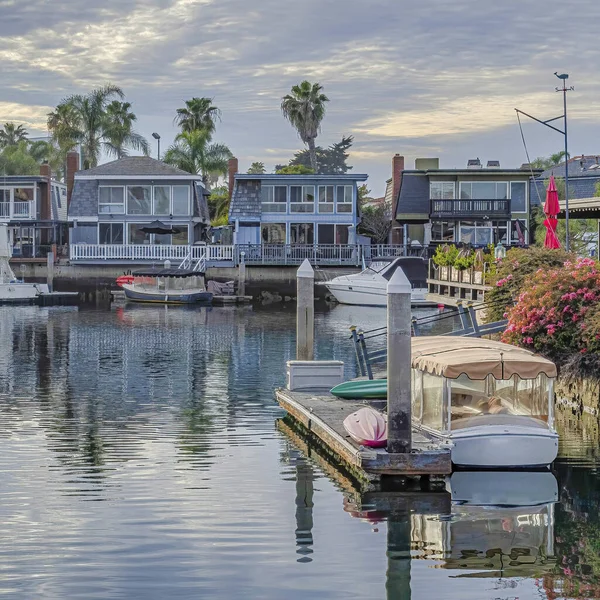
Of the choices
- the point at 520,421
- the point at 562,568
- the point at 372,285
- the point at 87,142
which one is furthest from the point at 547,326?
the point at 87,142

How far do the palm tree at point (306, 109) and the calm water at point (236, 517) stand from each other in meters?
77.8

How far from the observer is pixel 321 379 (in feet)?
88.5

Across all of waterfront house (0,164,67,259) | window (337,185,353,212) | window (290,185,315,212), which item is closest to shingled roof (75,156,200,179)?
waterfront house (0,164,67,259)

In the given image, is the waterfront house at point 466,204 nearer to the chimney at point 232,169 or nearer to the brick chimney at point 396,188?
the brick chimney at point 396,188

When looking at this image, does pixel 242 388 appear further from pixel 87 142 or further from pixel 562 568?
pixel 87 142

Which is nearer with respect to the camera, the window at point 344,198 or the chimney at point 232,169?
the window at point 344,198

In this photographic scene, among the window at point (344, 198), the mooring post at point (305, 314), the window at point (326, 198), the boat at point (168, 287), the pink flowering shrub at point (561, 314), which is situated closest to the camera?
the pink flowering shrub at point (561, 314)

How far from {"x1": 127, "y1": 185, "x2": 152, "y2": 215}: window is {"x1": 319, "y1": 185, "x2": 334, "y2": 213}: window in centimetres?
1329

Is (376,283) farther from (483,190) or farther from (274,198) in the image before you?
(483,190)

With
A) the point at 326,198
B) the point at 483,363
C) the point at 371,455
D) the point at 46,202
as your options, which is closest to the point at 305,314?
the point at 483,363

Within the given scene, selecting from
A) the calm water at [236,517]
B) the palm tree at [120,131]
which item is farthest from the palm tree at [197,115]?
the calm water at [236,517]

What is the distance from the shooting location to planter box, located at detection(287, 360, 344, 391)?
2688cm

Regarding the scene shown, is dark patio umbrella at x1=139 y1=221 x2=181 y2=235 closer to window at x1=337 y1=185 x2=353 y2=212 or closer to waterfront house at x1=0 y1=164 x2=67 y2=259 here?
waterfront house at x1=0 y1=164 x2=67 y2=259

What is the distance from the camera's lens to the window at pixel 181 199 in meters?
83.6
